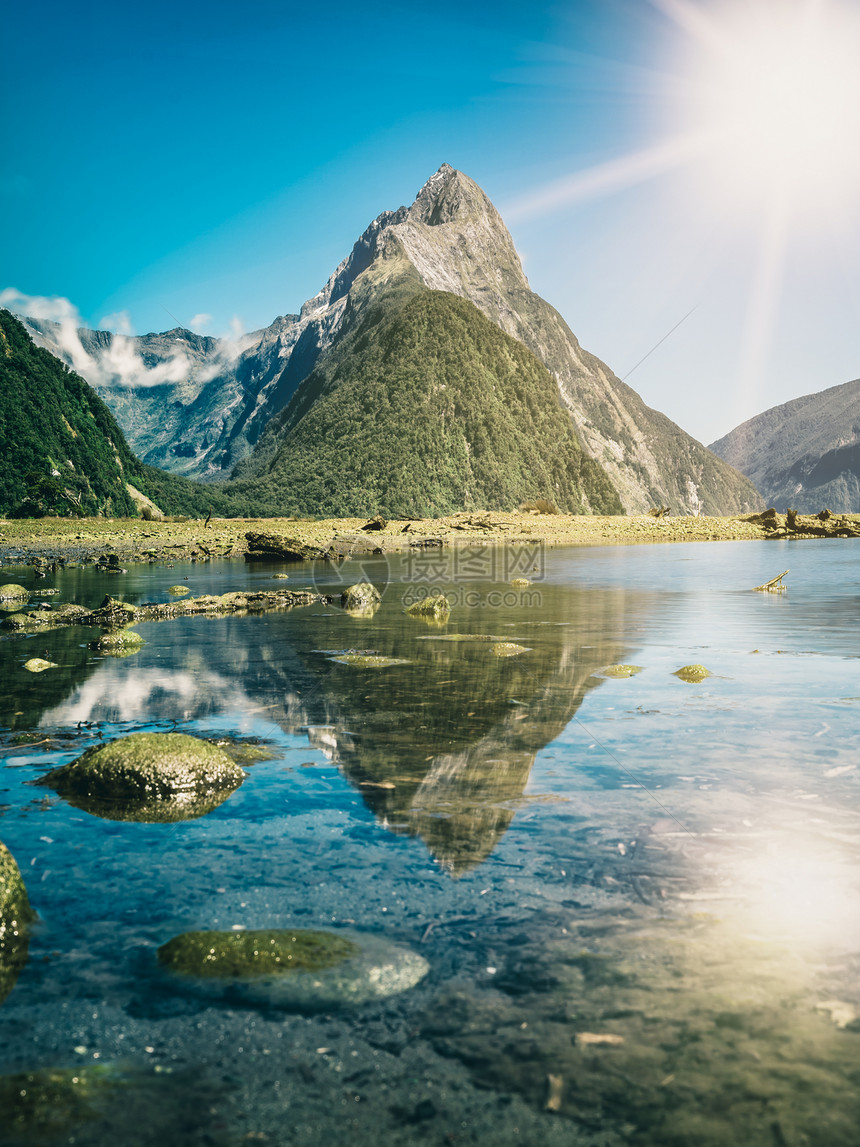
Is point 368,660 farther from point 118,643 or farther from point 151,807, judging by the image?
point 151,807

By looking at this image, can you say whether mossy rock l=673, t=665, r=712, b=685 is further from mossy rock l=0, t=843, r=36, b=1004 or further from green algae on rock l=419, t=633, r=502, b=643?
mossy rock l=0, t=843, r=36, b=1004

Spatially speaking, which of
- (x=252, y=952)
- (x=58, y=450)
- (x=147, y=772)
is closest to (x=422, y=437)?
(x=58, y=450)

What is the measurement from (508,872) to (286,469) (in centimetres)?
17074

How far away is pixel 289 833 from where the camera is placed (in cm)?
859

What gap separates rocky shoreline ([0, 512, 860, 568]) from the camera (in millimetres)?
58531


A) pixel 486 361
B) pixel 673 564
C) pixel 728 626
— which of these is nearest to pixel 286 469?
pixel 486 361

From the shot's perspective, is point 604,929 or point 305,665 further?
point 305,665

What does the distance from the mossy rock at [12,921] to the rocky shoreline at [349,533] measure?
148 ft

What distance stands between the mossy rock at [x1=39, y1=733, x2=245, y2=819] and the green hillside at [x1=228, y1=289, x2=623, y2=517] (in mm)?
137889

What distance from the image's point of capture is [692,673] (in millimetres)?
16641

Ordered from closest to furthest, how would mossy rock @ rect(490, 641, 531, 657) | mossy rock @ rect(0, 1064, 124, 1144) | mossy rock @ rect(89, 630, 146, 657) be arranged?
mossy rock @ rect(0, 1064, 124, 1144) < mossy rock @ rect(490, 641, 531, 657) < mossy rock @ rect(89, 630, 146, 657)

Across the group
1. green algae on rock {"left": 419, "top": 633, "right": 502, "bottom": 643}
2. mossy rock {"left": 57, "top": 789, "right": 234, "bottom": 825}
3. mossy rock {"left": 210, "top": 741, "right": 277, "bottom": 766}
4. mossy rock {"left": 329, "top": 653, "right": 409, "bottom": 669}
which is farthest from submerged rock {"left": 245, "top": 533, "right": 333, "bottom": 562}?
mossy rock {"left": 57, "top": 789, "right": 234, "bottom": 825}

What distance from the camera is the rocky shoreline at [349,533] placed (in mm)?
58531

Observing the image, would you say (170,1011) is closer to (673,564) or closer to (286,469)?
(673,564)
